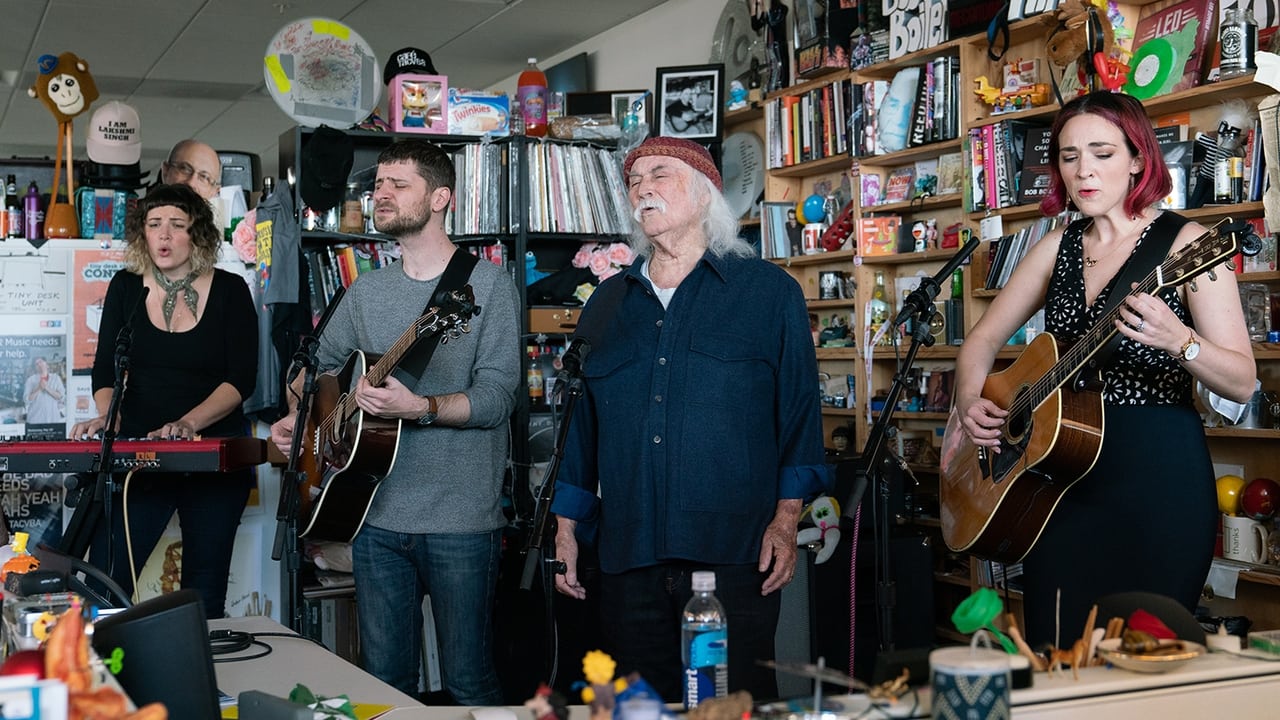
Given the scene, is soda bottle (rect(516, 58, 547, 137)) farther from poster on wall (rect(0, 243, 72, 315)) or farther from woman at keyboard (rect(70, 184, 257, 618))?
poster on wall (rect(0, 243, 72, 315))

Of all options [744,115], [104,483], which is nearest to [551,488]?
[104,483]

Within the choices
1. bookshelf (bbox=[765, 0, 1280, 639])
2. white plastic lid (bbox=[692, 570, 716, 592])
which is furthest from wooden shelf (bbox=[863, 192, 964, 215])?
white plastic lid (bbox=[692, 570, 716, 592])

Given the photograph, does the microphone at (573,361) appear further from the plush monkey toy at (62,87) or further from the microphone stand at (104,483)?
the plush monkey toy at (62,87)

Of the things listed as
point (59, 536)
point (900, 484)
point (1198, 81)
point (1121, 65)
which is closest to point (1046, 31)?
point (1121, 65)

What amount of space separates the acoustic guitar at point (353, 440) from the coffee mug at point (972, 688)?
68.1 inches

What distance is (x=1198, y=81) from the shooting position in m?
3.67

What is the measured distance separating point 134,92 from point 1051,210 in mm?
7632

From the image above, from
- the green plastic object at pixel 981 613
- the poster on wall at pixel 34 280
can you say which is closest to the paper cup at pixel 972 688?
the green plastic object at pixel 981 613

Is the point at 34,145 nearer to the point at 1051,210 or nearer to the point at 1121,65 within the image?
the point at 1121,65

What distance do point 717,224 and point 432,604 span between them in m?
1.05

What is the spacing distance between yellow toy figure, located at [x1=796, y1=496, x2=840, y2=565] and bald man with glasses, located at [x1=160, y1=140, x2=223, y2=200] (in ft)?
8.31

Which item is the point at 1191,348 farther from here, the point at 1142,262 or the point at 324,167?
the point at 324,167

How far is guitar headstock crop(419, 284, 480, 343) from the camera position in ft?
8.72

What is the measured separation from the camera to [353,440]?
8.97 ft
